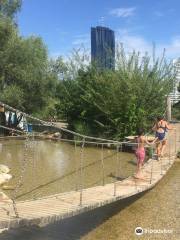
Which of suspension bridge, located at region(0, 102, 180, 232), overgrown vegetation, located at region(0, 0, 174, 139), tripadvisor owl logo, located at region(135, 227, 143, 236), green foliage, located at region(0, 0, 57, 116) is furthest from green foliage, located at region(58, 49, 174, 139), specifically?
tripadvisor owl logo, located at region(135, 227, 143, 236)

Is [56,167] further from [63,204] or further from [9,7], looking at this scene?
[9,7]

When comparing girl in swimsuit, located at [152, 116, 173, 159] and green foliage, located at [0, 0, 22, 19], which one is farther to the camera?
green foliage, located at [0, 0, 22, 19]

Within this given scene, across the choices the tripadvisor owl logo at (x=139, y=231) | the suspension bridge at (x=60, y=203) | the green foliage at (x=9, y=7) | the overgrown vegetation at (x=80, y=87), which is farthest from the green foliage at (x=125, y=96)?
the tripadvisor owl logo at (x=139, y=231)

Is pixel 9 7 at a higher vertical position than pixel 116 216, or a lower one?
higher

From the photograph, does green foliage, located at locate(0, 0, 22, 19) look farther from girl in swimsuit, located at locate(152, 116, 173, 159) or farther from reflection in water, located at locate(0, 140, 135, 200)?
girl in swimsuit, located at locate(152, 116, 173, 159)

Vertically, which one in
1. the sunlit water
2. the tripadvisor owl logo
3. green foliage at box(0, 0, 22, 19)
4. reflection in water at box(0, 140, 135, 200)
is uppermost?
green foliage at box(0, 0, 22, 19)

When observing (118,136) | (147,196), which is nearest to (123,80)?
(118,136)

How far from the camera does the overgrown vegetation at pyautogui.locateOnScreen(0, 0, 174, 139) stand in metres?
20.9

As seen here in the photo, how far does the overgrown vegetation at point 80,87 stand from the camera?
20.9 meters

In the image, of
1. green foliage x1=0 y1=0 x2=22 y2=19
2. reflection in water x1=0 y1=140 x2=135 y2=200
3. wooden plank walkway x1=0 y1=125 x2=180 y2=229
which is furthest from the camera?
green foliage x1=0 y1=0 x2=22 y2=19

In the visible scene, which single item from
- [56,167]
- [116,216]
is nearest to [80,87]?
[56,167]

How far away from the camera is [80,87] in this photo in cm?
2322

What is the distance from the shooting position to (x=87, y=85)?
22484mm

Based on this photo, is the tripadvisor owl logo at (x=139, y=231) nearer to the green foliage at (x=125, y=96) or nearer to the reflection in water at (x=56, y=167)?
the reflection in water at (x=56, y=167)
